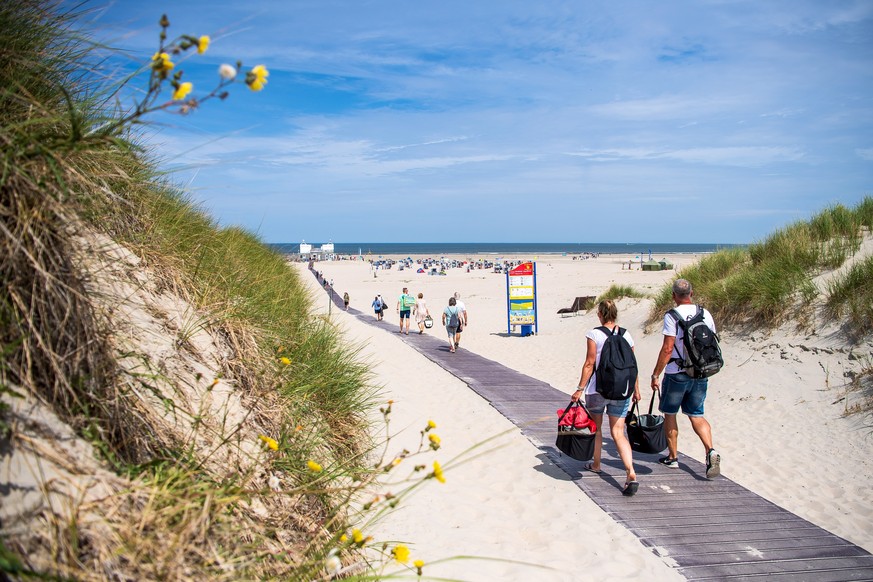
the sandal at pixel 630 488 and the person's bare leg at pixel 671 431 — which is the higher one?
the person's bare leg at pixel 671 431

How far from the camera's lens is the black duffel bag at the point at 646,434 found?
221 inches

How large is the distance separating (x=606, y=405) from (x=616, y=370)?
436 mm

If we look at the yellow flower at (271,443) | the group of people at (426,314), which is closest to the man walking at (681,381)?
the yellow flower at (271,443)

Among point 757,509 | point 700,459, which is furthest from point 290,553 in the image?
point 700,459

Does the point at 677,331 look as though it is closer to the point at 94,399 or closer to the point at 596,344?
the point at 596,344

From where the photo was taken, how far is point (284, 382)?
3.85 m

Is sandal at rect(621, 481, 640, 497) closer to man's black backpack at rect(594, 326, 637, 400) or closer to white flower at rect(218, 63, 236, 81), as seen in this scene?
man's black backpack at rect(594, 326, 637, 400)

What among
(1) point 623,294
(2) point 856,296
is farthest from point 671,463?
(1) point 623,294

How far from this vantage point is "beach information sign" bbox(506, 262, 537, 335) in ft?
56.2

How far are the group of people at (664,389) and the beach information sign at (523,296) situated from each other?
1130 cm

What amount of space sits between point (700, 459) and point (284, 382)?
504 cm

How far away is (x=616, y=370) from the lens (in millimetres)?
5051

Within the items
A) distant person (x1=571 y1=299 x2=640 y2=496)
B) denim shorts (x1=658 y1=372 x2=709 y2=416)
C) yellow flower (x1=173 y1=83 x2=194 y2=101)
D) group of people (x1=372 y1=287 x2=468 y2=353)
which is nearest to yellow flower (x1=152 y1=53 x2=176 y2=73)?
yellow flower (x1=173 y1=83 x2=194 y2=101)

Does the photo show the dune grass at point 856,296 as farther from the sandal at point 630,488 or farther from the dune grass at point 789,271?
the sandal at point 630,488
